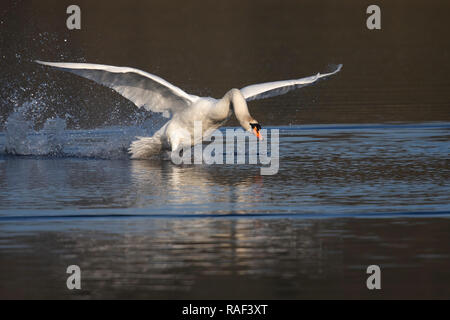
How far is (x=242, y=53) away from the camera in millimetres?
37531

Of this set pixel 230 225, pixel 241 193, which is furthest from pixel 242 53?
pixel 230 225

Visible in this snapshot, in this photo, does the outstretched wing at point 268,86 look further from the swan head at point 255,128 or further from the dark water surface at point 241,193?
the swan head at point 255,128

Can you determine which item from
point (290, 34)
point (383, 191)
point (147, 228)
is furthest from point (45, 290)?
point (290, 34)

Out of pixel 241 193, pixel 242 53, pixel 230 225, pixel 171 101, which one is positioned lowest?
pixel 230 225

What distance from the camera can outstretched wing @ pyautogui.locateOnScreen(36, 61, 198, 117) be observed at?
17.1m

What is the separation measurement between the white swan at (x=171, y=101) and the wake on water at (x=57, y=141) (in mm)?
768

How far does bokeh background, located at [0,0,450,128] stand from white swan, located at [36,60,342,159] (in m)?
3.26

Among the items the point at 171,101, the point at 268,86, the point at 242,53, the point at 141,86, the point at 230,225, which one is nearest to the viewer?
the point at 230,225

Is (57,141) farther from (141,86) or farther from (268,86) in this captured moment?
(268,86)

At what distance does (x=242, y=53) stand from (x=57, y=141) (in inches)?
735

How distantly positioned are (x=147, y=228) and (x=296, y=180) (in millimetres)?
A: 3703

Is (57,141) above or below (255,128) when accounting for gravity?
below

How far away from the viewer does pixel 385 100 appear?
25.8 meters

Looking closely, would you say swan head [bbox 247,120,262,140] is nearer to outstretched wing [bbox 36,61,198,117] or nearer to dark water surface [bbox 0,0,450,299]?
dark water surface [bbox 0,0,450,299]
